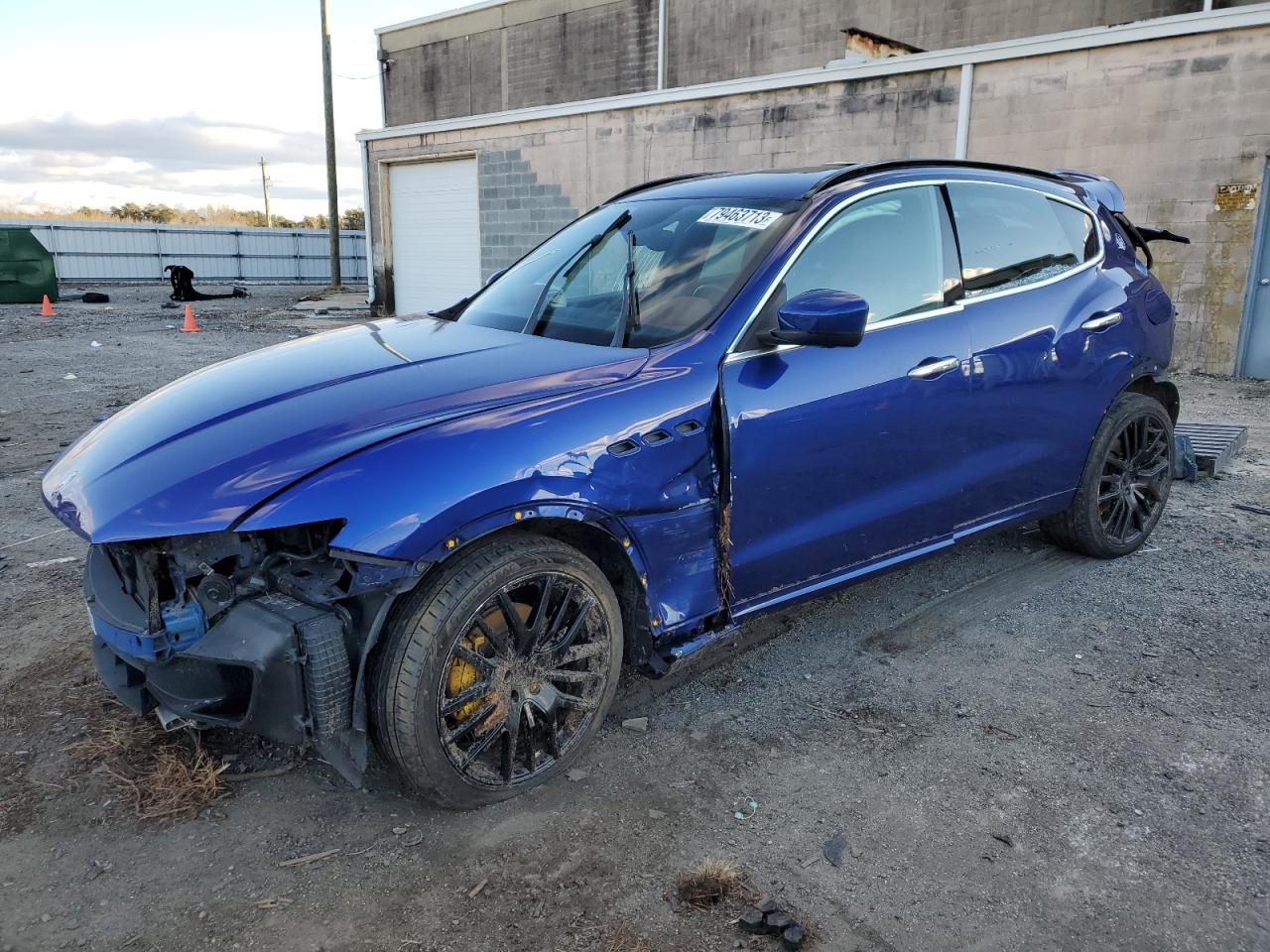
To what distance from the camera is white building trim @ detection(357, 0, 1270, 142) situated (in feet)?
32.4

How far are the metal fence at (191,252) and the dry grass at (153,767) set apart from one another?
30.8 metres

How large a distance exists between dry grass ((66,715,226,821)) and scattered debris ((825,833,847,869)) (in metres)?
1.78

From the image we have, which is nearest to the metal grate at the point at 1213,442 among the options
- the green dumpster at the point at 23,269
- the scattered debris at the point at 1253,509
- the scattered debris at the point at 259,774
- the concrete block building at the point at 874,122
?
the scattered debris at the point at 1253,509

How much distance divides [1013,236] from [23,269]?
76.6ft

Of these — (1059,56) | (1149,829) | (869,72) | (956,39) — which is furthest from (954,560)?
(956,39)

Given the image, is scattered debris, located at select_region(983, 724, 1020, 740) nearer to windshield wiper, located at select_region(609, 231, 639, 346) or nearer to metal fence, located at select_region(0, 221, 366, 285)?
windshield wiper, located at select_region(609, 231, 639, 346)

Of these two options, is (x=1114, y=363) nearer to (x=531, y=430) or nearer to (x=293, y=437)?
(x=531, y=430)

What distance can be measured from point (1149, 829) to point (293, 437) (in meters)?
2.65

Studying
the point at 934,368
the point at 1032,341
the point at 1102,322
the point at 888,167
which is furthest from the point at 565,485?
the point at 1102,322

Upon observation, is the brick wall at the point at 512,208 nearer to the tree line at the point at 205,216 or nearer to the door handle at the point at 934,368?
the door handle at the point at 934,368

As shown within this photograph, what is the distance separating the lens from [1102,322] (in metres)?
4.20

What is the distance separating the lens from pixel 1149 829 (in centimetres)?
264

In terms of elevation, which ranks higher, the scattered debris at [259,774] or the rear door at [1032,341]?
the rear door at [1032,341]

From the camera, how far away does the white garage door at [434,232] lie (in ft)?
57.7
